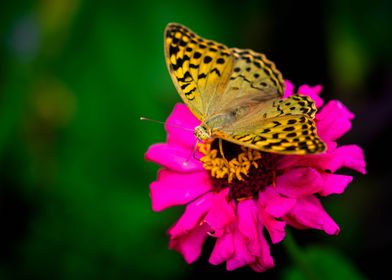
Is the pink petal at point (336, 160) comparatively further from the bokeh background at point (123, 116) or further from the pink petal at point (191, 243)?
the bokeh background at point (123, 116)

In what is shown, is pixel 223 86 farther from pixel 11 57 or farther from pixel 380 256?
pixel 11 57

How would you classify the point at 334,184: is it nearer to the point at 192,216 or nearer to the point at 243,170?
the point at 243,170

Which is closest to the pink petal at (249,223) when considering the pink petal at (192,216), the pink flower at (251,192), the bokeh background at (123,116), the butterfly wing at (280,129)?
the pink flower at (251,192)

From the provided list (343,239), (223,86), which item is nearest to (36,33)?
(223,86)

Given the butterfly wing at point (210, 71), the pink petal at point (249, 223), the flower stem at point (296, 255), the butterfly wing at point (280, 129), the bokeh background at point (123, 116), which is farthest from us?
the bokeh background at point (123, 116)

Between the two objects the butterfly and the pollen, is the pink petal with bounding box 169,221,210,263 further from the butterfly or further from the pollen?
the butterfly
